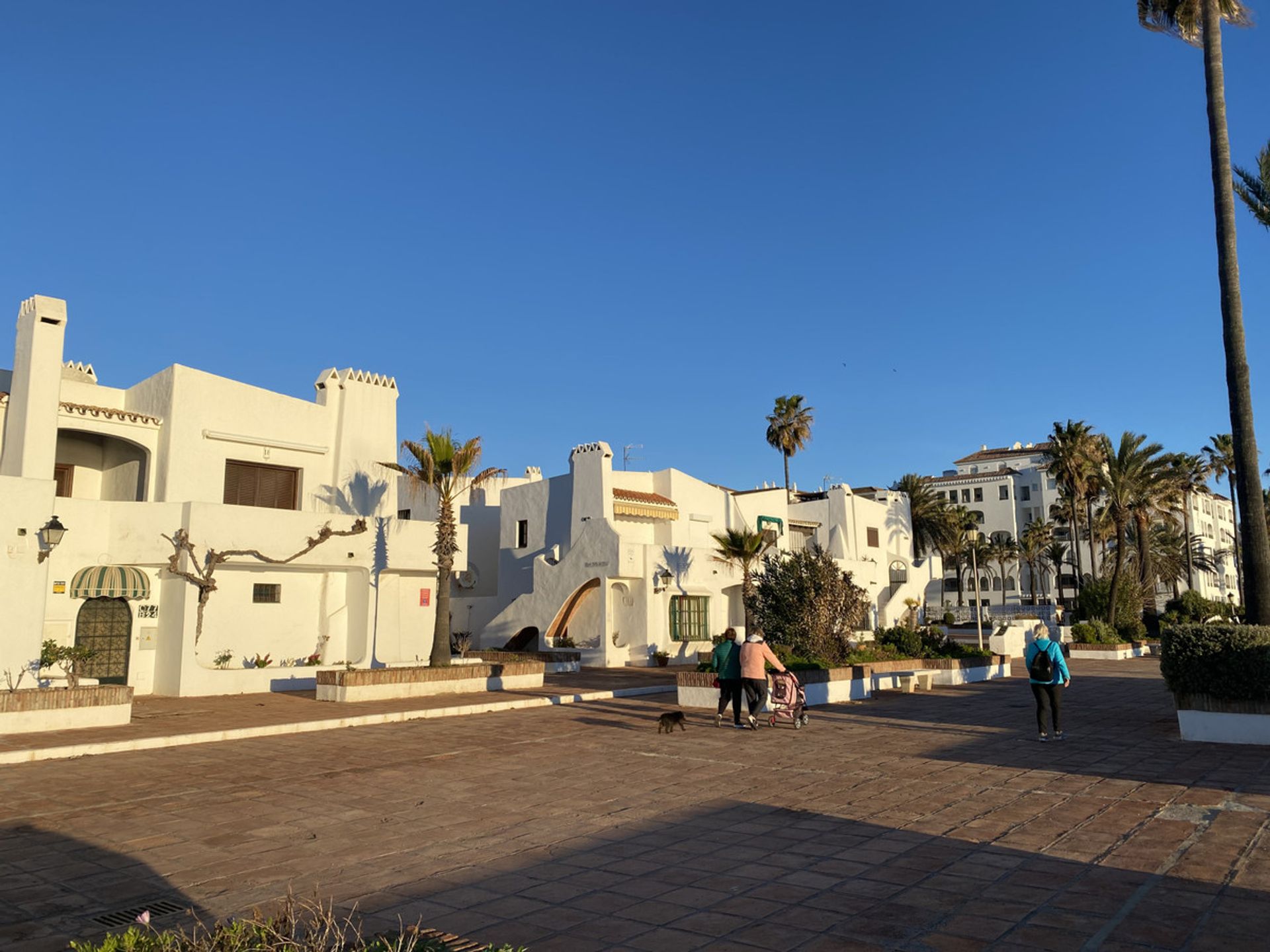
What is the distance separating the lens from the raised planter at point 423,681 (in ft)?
60.0

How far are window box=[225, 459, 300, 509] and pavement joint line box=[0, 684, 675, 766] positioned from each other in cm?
958

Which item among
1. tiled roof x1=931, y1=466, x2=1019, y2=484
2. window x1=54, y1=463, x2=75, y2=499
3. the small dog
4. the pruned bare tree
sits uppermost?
tiled roof x1=931, y1=466, x2=1019, y2=484

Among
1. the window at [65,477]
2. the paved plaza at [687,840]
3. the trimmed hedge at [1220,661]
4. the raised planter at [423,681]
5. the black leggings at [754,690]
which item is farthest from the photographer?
the window at [65,477]

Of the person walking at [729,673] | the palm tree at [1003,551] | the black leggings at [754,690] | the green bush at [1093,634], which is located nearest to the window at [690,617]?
the green bush at [1093,634]

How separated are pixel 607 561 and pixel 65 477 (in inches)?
624

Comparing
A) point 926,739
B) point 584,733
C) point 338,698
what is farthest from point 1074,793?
point 338,698

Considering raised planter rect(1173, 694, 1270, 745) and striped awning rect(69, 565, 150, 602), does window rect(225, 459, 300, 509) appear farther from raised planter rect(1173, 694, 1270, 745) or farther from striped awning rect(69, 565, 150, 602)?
raised planter rect(1173, 694, 1270, 745)

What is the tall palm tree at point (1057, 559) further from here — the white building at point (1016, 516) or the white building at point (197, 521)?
the white building at point (197, 521)

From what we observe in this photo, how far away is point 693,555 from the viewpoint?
108ft

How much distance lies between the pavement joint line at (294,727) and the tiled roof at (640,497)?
13.9 metres

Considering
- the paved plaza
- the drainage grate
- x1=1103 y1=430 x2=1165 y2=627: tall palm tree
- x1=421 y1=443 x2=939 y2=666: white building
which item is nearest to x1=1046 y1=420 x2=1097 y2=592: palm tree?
x1=1103 y1=430 x2=1165 y2=627: tall palm tree

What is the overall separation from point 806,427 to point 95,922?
2079 inches

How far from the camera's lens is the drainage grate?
5.51m

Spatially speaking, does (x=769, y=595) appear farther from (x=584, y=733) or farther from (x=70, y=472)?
(x=70, y=472)
